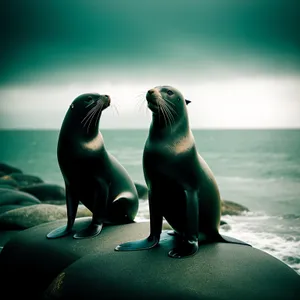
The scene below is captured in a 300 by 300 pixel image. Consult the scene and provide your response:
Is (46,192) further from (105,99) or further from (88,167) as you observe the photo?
(105,99)

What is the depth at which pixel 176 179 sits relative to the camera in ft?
7.30

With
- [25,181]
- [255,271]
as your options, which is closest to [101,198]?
[255,271]

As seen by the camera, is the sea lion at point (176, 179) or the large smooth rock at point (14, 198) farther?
the large smooth rock at point (14, 198)

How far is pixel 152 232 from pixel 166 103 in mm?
805

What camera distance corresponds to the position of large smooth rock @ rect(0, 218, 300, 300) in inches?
76.0

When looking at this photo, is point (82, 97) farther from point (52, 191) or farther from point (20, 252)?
point (52, 191)

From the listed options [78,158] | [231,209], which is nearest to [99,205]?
[78,158]

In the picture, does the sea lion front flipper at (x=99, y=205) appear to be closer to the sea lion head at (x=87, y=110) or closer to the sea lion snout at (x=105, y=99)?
the sea lion head at (x=87, y=110)

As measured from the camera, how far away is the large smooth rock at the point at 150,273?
1.93m

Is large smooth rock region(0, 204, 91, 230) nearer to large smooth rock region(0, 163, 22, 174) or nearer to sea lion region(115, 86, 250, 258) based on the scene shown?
sea lion region(115, 86, 250, 258)

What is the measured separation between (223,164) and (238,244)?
38.2 feet

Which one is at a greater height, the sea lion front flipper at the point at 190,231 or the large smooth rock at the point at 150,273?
the sea lion front flipper at the point at 190,231

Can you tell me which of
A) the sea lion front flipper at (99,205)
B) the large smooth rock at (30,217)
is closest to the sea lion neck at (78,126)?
the sea lion front flipper at (99,205)

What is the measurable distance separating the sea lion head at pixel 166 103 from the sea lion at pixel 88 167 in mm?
650
